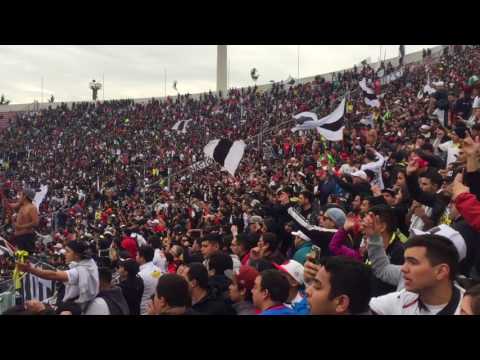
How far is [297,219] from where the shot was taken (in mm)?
4582

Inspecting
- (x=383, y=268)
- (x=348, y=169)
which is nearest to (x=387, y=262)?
(x=383, y=268)

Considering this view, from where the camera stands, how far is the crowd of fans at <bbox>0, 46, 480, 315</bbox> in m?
2.86

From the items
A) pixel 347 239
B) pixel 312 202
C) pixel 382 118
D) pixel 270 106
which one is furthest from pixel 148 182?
pixel 347 239

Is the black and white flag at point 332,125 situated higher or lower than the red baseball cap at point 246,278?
higher

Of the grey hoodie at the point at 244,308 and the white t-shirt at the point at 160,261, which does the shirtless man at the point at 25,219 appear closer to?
the white t-shirt at the point at 160,261

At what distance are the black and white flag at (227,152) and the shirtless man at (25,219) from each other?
340 cm

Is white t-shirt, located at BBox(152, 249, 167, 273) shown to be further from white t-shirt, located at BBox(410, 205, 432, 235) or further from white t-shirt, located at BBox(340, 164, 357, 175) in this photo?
white t-shirt, located at BBox(410, 205, 432, 235)

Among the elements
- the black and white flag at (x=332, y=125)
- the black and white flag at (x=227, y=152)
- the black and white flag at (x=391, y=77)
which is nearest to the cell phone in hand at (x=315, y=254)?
the black and white flag at (x=227, y=152)

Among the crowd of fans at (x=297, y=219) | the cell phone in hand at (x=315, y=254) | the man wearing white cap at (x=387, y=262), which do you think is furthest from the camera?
the cell phone in hand at (x=315, y=254)

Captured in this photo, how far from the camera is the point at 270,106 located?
3009 cm

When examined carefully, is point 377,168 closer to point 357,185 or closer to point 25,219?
point 357,185

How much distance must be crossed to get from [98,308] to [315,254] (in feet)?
5.03

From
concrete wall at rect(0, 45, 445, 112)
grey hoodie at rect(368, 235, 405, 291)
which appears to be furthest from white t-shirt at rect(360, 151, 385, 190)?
concrete wall at rect(0, 45, 445, 112)

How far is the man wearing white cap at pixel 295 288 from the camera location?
3482mm
